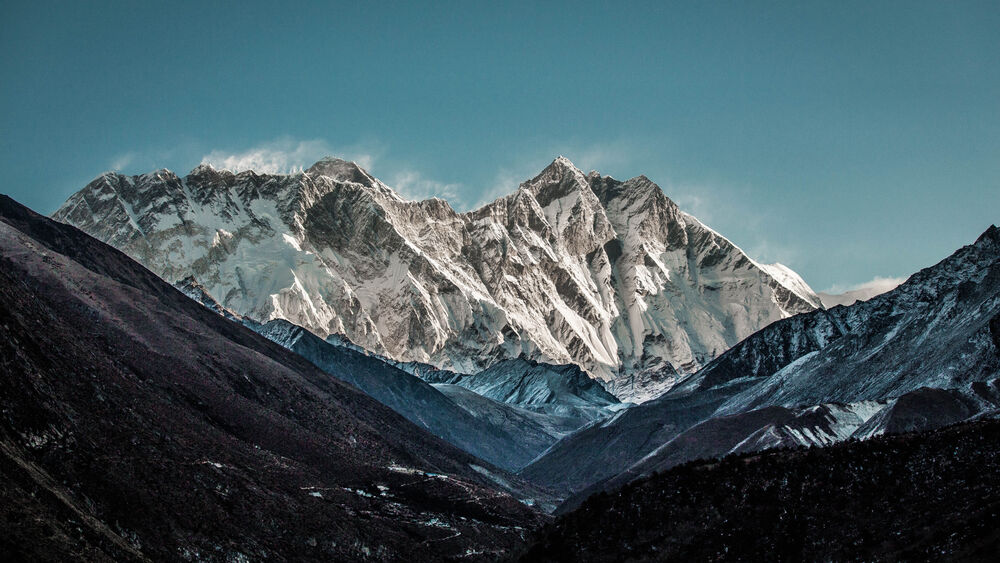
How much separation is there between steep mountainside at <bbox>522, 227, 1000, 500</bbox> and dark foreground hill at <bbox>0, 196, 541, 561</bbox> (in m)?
38.8

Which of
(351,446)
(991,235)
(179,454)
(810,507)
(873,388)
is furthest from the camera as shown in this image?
(991,235)

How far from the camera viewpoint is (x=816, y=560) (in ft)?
130

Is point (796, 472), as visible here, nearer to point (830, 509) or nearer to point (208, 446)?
point (830, 509)

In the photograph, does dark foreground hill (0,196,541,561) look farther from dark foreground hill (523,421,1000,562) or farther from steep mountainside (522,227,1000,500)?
steep mountainside (522,227,1000,500)

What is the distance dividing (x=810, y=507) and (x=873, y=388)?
10519 cm

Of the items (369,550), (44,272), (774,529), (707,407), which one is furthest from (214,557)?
(707,407)

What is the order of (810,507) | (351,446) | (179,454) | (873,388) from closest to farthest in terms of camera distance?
(810,507)
(179,454)
(351,446)
(873,388)

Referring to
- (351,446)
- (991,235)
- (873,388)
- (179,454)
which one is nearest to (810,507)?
(179,454)

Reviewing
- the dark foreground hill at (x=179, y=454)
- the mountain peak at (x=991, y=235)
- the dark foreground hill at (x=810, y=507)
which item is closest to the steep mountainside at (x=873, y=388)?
the mountain peak at (x=991, y=235)

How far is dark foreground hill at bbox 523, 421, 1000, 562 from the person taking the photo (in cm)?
3866

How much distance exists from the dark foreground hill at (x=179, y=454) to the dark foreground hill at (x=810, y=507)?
24530mm

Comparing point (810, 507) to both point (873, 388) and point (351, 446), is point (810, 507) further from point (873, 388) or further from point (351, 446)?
point (873, 388)

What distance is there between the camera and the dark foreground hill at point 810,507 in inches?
1522

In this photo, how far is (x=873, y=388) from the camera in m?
140
